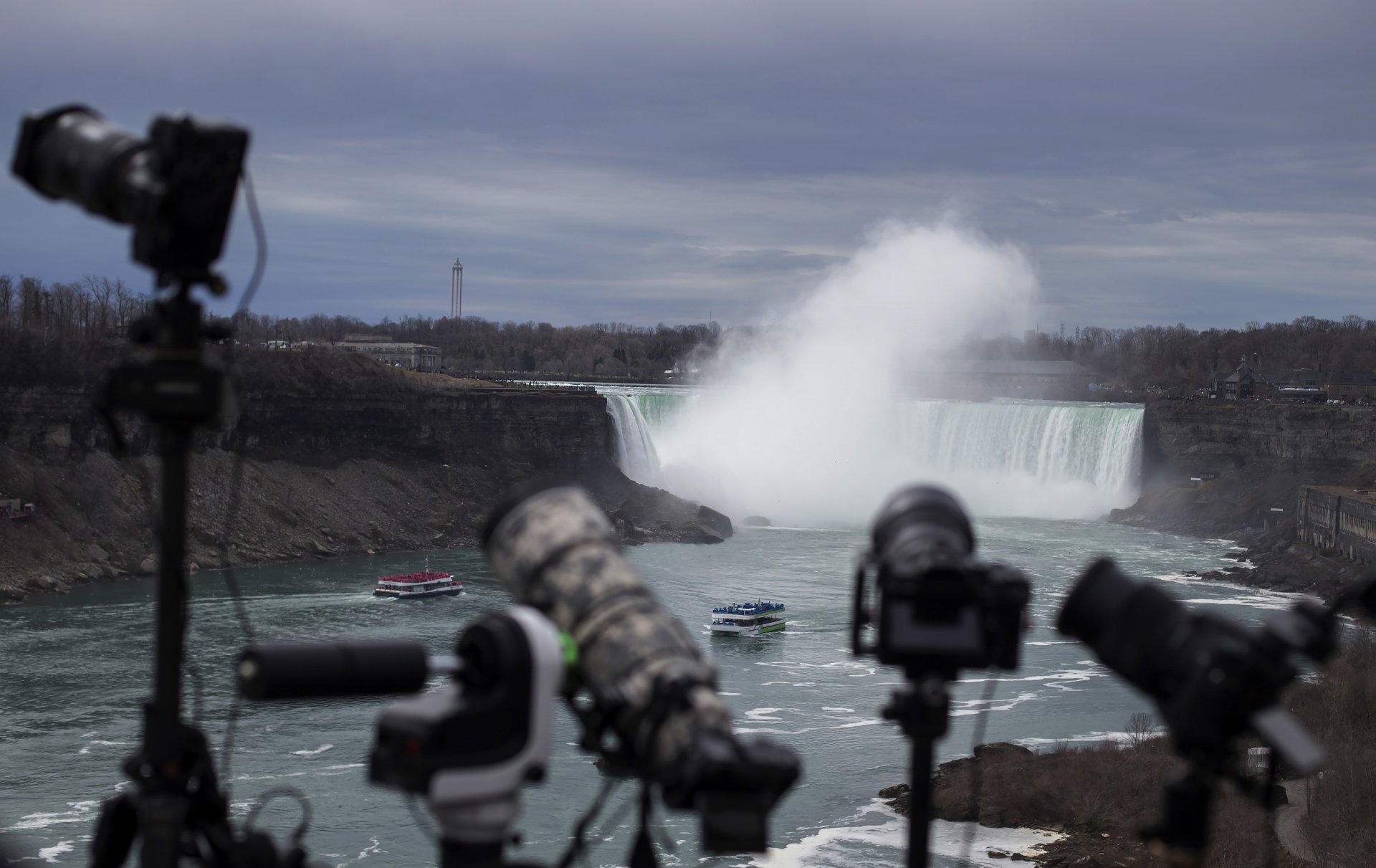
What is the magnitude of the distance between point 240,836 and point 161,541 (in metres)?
0.64

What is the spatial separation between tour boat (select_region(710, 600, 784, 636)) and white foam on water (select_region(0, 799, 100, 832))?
672 inches

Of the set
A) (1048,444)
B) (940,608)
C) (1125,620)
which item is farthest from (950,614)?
(1048,444)

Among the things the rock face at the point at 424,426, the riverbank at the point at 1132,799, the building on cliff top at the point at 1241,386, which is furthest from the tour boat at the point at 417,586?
the building on cliff top at the point at 1241,386

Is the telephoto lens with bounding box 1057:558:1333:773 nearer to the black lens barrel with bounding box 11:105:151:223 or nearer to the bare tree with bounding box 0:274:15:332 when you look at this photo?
the black lens barrel with bounding box 11:105:151:223

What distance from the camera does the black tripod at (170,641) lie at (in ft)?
9.21

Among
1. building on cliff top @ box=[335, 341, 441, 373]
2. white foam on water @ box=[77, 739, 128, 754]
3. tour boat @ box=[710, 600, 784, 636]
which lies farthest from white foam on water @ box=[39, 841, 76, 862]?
A: building on cliff top @ box=[335, 341, 441, 373]

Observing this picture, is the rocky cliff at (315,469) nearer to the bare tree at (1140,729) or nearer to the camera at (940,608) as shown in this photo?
the bare tree at (1140,729)

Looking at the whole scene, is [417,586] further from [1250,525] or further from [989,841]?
[1250,525]

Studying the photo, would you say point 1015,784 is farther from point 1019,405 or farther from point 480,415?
point 1019,405

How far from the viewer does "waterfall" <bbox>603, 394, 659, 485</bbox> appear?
6769 centimetres

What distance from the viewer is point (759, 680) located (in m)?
28.7

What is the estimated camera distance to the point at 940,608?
9.29 feet

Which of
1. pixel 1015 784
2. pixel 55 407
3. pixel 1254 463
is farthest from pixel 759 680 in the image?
pixel 1254 463

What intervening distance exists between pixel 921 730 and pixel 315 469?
59.0 m
